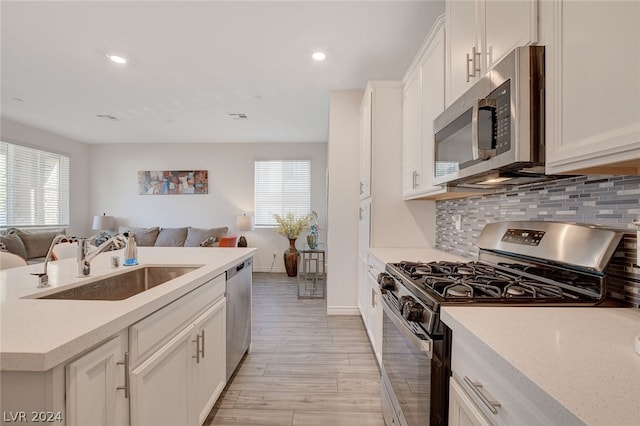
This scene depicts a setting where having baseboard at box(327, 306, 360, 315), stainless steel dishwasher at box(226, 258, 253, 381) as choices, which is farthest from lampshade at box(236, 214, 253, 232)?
stainless steel dishwasher at box(226, 258, 253, 381)

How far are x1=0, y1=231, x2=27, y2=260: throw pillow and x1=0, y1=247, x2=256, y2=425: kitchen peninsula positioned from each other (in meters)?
3.93

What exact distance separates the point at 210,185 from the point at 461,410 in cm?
616

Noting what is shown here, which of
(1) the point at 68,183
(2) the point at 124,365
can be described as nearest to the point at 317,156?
(1) the point at 68,183

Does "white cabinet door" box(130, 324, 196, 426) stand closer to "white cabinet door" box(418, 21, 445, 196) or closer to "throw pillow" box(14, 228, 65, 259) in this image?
"white cabinet door" box(418, 21, 445, 196)

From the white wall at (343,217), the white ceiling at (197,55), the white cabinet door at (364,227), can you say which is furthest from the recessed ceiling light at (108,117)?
the white cabinet door at (364,227)

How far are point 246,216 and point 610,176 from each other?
561 cm

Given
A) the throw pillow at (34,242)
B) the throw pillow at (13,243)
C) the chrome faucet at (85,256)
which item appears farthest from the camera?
the throw pillow at (34,242)

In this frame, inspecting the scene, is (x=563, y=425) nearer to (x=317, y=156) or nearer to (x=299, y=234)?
(x=299, y=234)

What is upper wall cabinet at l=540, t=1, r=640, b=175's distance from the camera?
72 centimetres

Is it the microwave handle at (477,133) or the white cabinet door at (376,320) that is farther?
the white cabinet door at (376,320)

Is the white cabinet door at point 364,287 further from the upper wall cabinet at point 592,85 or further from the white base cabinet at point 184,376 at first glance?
the upper wall cabinet at point 592,85

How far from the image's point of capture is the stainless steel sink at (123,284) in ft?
4.37

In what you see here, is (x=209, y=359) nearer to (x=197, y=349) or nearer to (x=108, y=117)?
(x=197, y=349)

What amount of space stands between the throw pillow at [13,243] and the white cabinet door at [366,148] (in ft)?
16.2
